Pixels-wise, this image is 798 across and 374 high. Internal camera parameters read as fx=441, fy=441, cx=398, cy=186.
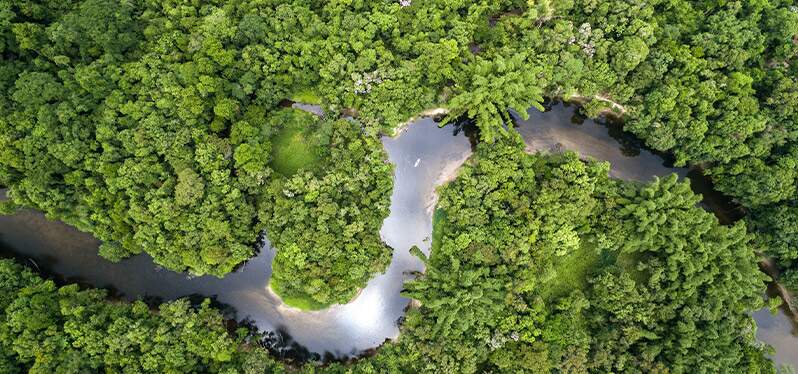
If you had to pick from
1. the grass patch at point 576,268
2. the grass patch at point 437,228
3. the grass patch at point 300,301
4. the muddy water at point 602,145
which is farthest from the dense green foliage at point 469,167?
the muddy water at point 602,145

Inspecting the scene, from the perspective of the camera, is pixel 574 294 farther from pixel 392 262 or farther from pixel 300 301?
pixel 300 301

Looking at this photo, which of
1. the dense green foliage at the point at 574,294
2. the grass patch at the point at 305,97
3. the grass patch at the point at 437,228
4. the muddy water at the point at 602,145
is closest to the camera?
the dense green foliage at the point at 574,294

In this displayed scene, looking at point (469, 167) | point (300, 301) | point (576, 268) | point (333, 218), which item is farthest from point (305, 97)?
point (576, 268)

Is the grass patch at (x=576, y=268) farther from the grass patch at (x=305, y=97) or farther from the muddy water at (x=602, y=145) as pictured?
the grass patch at (x=305, y=97)

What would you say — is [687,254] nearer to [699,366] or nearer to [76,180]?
[699,366]

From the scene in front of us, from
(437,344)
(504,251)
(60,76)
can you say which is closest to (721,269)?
(504,251)

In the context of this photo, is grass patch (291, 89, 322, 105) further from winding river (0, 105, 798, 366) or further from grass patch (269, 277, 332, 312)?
grass patch (269, 277, 332, 312)
